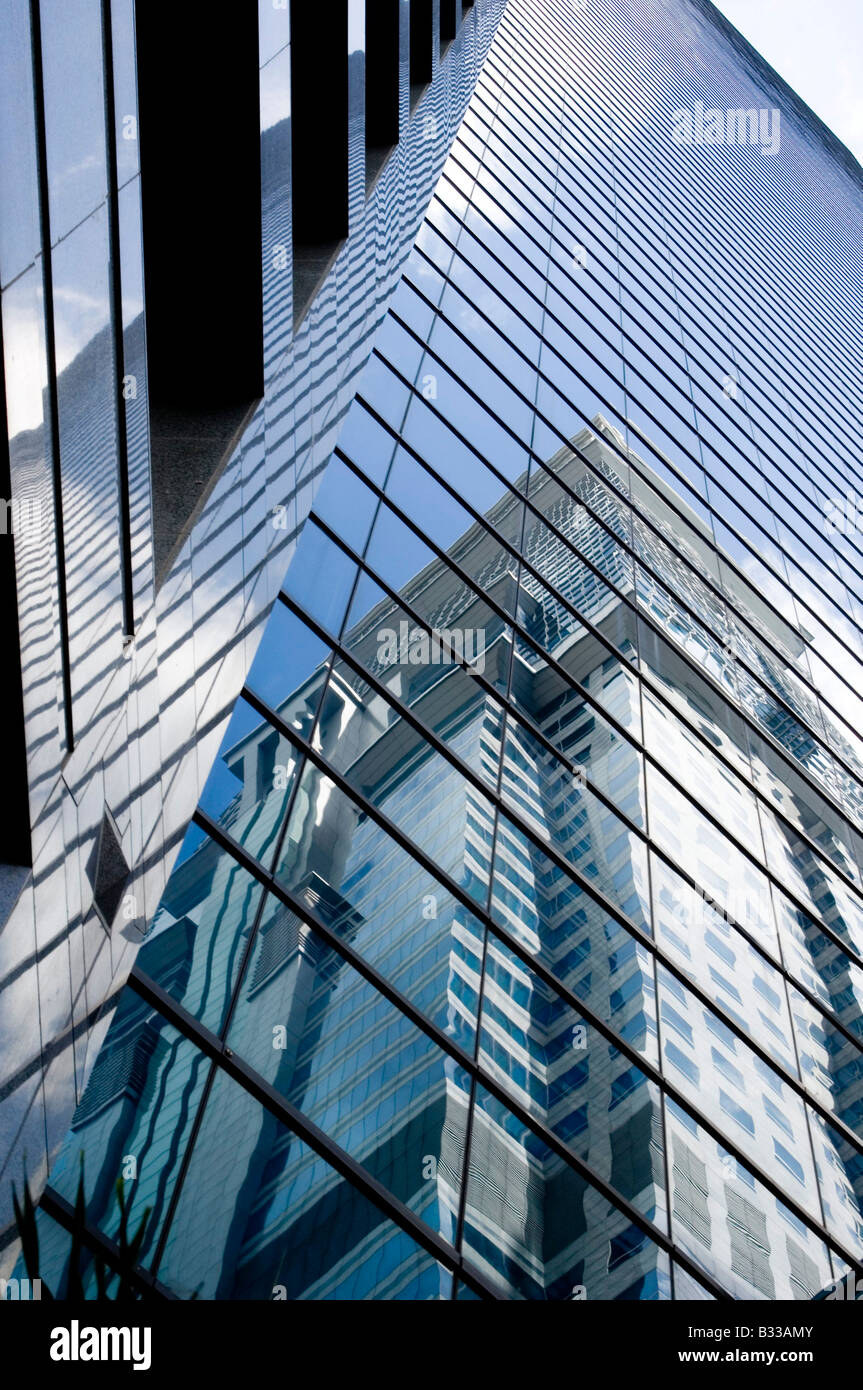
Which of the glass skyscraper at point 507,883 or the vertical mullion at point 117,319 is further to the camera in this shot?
the glass skyscraper at point 507,883

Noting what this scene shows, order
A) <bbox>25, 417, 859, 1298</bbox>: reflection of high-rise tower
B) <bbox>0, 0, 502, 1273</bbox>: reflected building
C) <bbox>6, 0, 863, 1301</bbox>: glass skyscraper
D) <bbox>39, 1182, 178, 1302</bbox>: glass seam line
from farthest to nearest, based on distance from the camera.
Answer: <bbox>6, 0, 863, 1301</bbox>: glass skyscraper, <bbox>25, 417, 859, 1298</bbox>: reflection of high-rise tower, <bbox>39, 1182, 178, 1302</bbox>: glass seam line, <bbox>0, 0, 502, 1273</bbox>: reflected building

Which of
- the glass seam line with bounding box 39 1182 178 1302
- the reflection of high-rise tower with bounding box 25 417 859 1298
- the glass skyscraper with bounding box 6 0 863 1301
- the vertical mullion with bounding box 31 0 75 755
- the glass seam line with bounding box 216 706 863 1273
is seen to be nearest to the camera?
the vertical mullion with bounding box 31 0 75 755

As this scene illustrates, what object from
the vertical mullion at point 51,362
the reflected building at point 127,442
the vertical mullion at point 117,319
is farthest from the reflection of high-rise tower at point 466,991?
the vertical mullion at point 51,362

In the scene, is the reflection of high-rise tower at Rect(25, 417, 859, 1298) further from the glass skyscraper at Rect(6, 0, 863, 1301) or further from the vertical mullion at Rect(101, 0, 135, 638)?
the vertical mullion at Rect(101, 0, 135, 638)

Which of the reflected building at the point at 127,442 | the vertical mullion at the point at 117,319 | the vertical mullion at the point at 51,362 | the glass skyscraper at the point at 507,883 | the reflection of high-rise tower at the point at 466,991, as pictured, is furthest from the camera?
the glass skyscraper at the point at 507,883

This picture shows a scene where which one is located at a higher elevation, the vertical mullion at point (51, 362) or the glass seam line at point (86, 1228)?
the vertical mullion at point (51, 362)

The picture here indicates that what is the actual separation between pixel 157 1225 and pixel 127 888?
1629 mm

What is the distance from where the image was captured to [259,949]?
6.82 metres

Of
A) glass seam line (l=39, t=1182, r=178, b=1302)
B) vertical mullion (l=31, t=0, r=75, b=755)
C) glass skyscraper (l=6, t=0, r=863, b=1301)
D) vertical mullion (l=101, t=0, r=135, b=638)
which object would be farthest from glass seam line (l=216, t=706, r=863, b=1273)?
glass seam line (l=39, t=1182, r=178, b=1302)

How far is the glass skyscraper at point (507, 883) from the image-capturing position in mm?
6094

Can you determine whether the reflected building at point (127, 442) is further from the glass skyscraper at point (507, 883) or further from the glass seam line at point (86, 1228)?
the glass skyscraper at point (507, 883)

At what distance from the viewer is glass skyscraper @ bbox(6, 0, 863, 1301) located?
6.09 meters

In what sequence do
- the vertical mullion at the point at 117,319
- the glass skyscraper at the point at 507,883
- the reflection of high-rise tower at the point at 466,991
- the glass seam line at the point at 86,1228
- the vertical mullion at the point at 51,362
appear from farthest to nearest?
the glass skyscraper at the point at 507,883
the reflection of high-rise tower at the point at 466,991
the vertical mullion at the point at 117,319
the glass seam line at the point at 86,1228
the vertical mullion at the point at 51,362

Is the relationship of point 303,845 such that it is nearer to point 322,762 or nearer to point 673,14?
point 322,762
